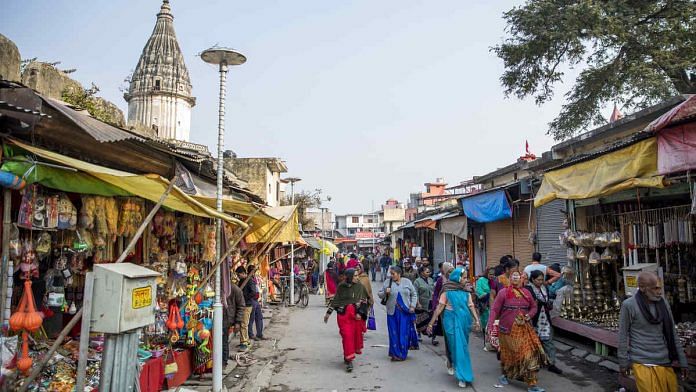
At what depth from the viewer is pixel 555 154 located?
38.0ft

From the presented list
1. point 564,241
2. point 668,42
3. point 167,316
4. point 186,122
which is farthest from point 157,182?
point 186,122

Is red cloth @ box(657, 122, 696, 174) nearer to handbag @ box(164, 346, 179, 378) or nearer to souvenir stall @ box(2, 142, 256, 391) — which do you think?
souvenir stall @ box(2, 142, 256, 391)

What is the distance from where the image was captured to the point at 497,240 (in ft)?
48.8

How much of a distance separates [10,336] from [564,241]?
8.83 meters

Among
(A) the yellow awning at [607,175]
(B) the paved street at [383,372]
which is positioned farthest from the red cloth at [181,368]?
(A) the yellow awning at [607,175]

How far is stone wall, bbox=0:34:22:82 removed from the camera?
579 centimetres

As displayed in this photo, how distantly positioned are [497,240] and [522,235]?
167cm

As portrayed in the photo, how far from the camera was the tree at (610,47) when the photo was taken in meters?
13.9

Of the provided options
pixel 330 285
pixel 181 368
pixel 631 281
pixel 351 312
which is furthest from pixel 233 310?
pixel 330 285

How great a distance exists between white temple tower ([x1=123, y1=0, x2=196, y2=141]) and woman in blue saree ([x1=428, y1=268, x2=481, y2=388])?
39016 mm

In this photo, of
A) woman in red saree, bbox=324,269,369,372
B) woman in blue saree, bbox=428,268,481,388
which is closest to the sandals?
woman in red saree, bbox=324,269,369,372

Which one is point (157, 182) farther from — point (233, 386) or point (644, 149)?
point (644, 149)

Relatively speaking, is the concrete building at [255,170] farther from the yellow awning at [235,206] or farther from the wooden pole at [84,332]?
the wooden pole at [84,332]

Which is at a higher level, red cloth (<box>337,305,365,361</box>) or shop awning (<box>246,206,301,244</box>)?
shop awning (<box>246,206,301,244</box>)
